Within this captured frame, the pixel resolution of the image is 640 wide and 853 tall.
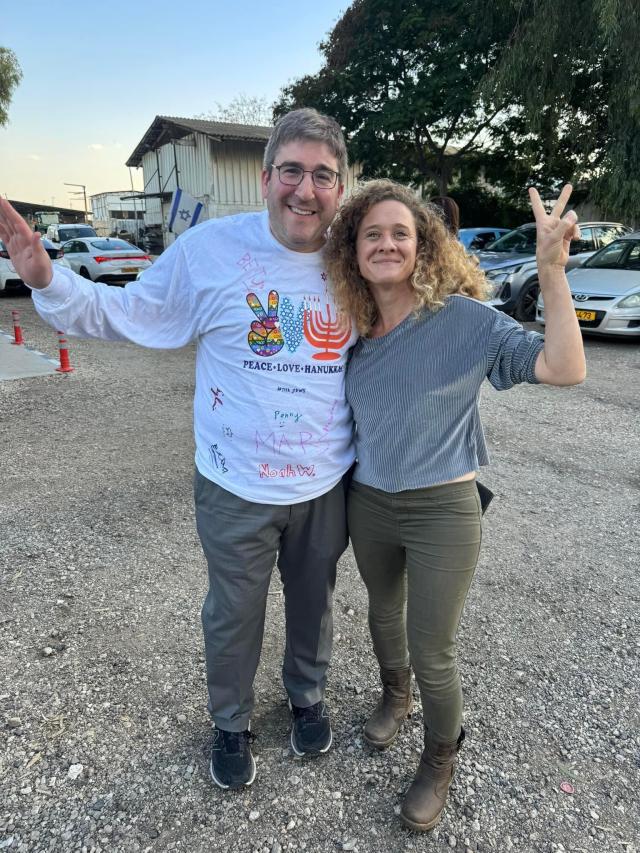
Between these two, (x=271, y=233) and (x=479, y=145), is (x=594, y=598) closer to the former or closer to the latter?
(x=271, y=233)

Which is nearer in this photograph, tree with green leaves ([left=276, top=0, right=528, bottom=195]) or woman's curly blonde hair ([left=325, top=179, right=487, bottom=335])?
woman's curly blonde hair ([left=325, top=179, right=487, bottom=335])

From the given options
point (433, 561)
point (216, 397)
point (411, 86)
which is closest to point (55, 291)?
point (216, 397)

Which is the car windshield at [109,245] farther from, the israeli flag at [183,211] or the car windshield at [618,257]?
the car windshield at [618,257]

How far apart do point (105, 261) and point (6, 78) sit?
44.2 feet

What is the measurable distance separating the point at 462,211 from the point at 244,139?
29.0ft

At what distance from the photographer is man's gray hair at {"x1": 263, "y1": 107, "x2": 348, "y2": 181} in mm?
1885

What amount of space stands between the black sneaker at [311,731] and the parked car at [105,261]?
48.8ft

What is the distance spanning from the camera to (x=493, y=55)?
49.5ft

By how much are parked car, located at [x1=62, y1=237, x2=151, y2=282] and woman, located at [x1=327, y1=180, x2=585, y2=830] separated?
48.8ft

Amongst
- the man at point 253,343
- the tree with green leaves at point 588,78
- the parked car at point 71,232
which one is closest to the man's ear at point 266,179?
the man at point 253,343

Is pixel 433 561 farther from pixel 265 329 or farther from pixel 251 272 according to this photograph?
pixel 251 272

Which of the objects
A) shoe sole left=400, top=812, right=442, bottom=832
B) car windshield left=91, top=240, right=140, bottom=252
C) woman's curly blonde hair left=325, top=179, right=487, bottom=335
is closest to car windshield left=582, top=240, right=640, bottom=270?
woman's curly blonde hair left=325, top=179, right=487, bottom=335

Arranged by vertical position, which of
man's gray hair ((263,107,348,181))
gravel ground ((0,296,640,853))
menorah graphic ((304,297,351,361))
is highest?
man's gray hair ((263,107,348,181))

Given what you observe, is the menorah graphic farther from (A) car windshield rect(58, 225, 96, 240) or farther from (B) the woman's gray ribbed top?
(A) car windshield rect(58, 225, 96, 240)
